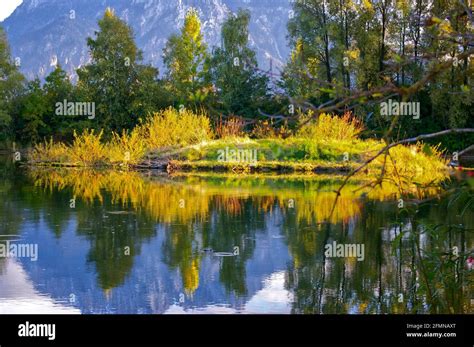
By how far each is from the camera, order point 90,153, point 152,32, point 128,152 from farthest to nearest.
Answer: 1. point 152,32
2. point 90,153
3. point 128,152

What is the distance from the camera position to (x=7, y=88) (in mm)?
30594

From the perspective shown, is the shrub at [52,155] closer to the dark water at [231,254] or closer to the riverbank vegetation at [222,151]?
the riverbank vegetation at [222,151]

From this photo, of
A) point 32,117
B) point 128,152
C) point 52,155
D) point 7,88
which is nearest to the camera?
point 128,152

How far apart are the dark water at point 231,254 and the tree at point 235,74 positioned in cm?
1642

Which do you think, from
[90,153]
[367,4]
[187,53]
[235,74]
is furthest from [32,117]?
[367,4]

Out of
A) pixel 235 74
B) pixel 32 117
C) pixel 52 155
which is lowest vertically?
pixel 52 155

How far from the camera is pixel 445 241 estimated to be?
7.55 meters

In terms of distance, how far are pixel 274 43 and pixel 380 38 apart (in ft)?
459

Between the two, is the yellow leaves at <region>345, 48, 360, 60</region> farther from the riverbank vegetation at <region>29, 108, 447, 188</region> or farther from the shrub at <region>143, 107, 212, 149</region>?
the shrub at <region>143, 107, 212, 149</region>

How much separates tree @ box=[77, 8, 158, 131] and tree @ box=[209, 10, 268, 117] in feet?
10.1

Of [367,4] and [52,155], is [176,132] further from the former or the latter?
[367,4]

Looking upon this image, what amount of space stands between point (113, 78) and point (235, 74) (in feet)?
16.3
